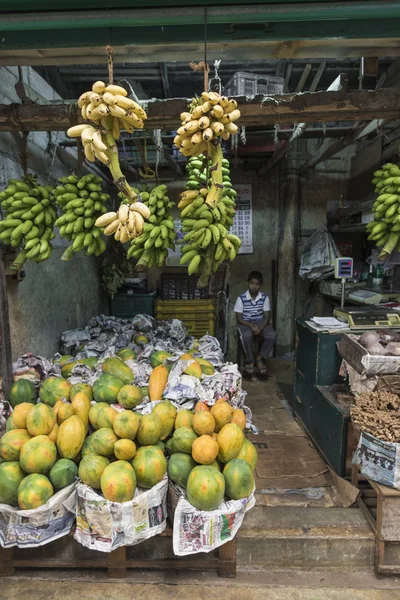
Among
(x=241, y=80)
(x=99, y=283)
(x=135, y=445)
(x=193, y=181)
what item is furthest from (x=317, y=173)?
(x=135, y=445)

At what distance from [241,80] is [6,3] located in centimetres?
217

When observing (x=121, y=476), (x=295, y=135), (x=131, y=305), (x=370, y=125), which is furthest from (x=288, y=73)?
(x=121, y=476)

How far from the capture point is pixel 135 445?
2066 millimetres

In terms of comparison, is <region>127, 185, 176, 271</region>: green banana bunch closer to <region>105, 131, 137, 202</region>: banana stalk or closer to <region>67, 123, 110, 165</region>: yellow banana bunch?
<region>105, 131, 137, 202</region>: banana stalk

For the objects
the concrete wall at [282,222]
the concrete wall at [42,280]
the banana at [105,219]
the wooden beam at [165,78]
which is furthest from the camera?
the concrete wall at [282,222]

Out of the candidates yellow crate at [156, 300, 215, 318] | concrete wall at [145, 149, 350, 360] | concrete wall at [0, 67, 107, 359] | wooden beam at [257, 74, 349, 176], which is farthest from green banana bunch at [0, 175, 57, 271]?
concrete wall at [145, 149, 350, 360]

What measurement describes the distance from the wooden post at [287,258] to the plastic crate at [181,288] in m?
1.57

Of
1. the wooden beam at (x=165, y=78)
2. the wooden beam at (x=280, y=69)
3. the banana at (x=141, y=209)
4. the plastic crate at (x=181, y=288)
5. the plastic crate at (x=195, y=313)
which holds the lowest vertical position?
the plastic crate at (x=195, y=313)

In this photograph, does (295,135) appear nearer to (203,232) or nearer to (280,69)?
(280,69)

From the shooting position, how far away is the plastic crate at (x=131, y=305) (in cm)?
548

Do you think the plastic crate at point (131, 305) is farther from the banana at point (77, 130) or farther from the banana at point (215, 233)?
the banana at point (77, 130)

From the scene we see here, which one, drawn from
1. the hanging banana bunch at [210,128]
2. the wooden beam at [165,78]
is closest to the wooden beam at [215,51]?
the hanging banana bunch at [210,128]

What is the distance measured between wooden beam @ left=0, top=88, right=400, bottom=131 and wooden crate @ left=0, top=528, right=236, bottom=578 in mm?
2572

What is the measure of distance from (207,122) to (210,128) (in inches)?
1.1
